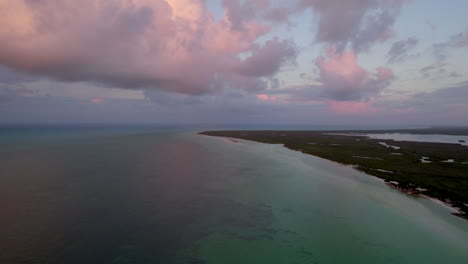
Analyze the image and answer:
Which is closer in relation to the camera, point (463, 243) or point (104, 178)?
point (463, 243)

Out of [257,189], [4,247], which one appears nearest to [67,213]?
[4,247]

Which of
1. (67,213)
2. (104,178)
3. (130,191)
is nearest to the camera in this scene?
(67,213)

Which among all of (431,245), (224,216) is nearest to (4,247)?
(224,216)

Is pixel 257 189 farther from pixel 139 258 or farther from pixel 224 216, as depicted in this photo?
pixel 139 258

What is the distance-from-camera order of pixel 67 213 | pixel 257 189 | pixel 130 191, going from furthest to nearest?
pixel 257 189
pixel 130 191
pixel 67 213

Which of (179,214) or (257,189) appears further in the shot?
(257,189)

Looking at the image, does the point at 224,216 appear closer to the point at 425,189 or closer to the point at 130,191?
the point at 130,191
